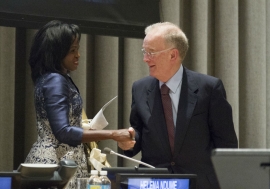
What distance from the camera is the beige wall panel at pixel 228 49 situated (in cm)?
473

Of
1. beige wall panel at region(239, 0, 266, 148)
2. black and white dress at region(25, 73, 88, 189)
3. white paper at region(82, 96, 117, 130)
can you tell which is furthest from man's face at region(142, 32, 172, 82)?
beige wall panel at region(239, 0, 266, 148)

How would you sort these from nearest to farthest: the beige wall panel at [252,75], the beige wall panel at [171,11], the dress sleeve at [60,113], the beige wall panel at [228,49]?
the dress sleeve at [60,113] → the beige wall panel at [171,11] → the beige wall panel at [228,49] → the beige wall panel at [252,75]

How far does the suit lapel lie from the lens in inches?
121

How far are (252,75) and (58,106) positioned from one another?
2.43m

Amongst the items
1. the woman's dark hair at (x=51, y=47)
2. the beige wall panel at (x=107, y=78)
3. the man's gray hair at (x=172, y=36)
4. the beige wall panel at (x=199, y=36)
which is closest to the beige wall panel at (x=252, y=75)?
the beige wall panel at (x=199, y=36)

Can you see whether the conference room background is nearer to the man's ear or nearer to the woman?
the woman

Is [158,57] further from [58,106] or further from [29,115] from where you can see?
[29,115]

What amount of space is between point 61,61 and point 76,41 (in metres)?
0.14

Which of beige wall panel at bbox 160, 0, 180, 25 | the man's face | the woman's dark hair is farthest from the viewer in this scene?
beige wall panel at bbox 160, 0, 180, 25

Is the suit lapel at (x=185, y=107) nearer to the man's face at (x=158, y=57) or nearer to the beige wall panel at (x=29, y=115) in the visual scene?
the man's face at (x=158, y=57)

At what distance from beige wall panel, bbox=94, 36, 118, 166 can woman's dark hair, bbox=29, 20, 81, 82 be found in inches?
49.0

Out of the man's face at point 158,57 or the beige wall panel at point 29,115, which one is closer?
the man's face at point 158,57

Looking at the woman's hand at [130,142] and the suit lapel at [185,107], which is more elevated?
the suit lapel at [185,107]

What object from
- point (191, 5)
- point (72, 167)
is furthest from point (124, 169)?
point (191, 5)
